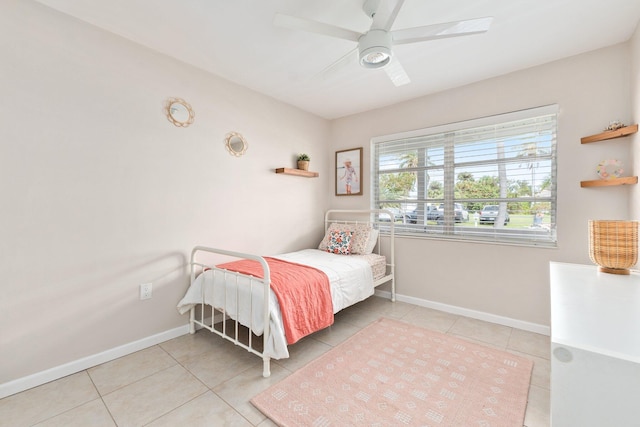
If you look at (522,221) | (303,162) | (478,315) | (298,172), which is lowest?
(478,315)

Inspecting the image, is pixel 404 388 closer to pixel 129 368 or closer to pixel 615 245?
pixel 615 245

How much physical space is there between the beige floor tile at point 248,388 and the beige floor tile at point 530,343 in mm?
1874

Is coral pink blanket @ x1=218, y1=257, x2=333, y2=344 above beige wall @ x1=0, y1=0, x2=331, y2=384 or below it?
below

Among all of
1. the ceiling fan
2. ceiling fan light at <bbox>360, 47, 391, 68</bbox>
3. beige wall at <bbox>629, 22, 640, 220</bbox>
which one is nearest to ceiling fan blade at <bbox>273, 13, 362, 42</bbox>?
the ceiling fan

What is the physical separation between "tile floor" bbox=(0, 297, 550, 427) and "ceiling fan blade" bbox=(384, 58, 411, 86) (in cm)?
215

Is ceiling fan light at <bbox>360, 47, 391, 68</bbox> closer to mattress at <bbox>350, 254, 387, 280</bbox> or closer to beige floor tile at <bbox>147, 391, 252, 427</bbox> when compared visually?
mattress at <bbox>350, 254, 387, 280</bbox>

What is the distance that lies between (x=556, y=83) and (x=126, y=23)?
3.44m

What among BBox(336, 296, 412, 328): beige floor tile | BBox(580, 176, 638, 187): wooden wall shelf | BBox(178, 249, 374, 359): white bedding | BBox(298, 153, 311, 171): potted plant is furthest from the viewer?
BBox(298, 153, 311, 171): potted plant

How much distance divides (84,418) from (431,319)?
274 cm

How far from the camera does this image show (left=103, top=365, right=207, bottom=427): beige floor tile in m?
1.52

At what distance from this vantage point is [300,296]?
80.6 inches

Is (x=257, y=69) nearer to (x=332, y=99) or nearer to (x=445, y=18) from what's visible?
(x=332, y=99)

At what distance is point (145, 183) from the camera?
223cm

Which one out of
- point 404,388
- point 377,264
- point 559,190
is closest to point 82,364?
point 404,388
